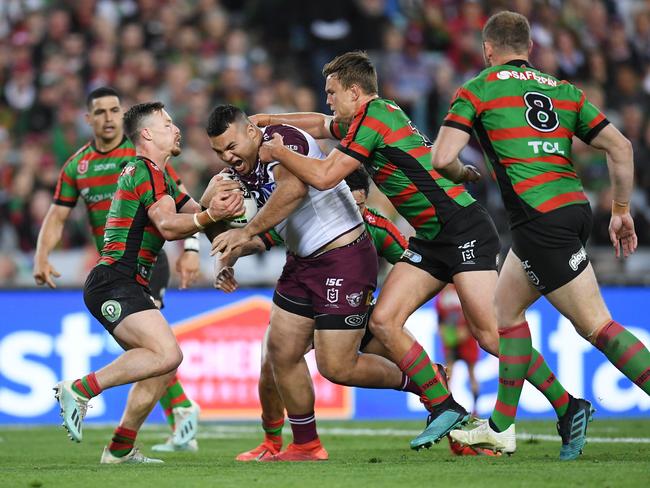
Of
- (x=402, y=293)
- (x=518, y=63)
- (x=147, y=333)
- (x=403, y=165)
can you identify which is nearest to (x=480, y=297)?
(x=402, y=293)

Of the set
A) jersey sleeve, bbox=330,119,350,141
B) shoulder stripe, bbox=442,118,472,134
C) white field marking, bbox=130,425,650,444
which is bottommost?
white field marking, bbox=130,425,650,444

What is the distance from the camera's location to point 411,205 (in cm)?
776

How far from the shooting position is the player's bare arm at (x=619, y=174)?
6816 mm

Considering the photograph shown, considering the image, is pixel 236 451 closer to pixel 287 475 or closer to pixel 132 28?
pixel 287 475

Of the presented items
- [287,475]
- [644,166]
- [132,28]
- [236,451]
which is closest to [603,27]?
[644,166]

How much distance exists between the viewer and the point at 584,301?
6.79m

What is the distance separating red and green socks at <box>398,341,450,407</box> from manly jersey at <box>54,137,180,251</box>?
3.33m

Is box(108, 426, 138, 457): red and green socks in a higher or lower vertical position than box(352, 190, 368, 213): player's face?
lower

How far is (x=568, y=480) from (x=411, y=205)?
2.40 m

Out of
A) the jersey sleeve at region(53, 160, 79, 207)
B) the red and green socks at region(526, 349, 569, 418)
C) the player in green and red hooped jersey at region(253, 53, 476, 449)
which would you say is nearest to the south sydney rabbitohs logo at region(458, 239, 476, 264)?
the player in green and red hooped jersey at region(253, 53, 476, 449)

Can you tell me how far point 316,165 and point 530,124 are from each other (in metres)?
1.32

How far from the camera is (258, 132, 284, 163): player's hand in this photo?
24.0 ft

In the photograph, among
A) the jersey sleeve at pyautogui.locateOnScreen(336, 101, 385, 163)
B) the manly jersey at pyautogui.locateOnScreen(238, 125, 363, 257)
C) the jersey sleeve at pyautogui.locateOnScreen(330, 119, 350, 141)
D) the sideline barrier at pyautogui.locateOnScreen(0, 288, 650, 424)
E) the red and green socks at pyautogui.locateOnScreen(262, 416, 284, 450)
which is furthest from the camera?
the sideline barrier at pyautogui.locateOnScreen(0, 288, 650, 424)

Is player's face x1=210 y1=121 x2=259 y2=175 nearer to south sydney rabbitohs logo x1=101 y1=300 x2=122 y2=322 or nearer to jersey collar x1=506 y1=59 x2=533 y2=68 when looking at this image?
south sydney rabbitohs logo x1=101 y1=300 x2=122 y2=322
